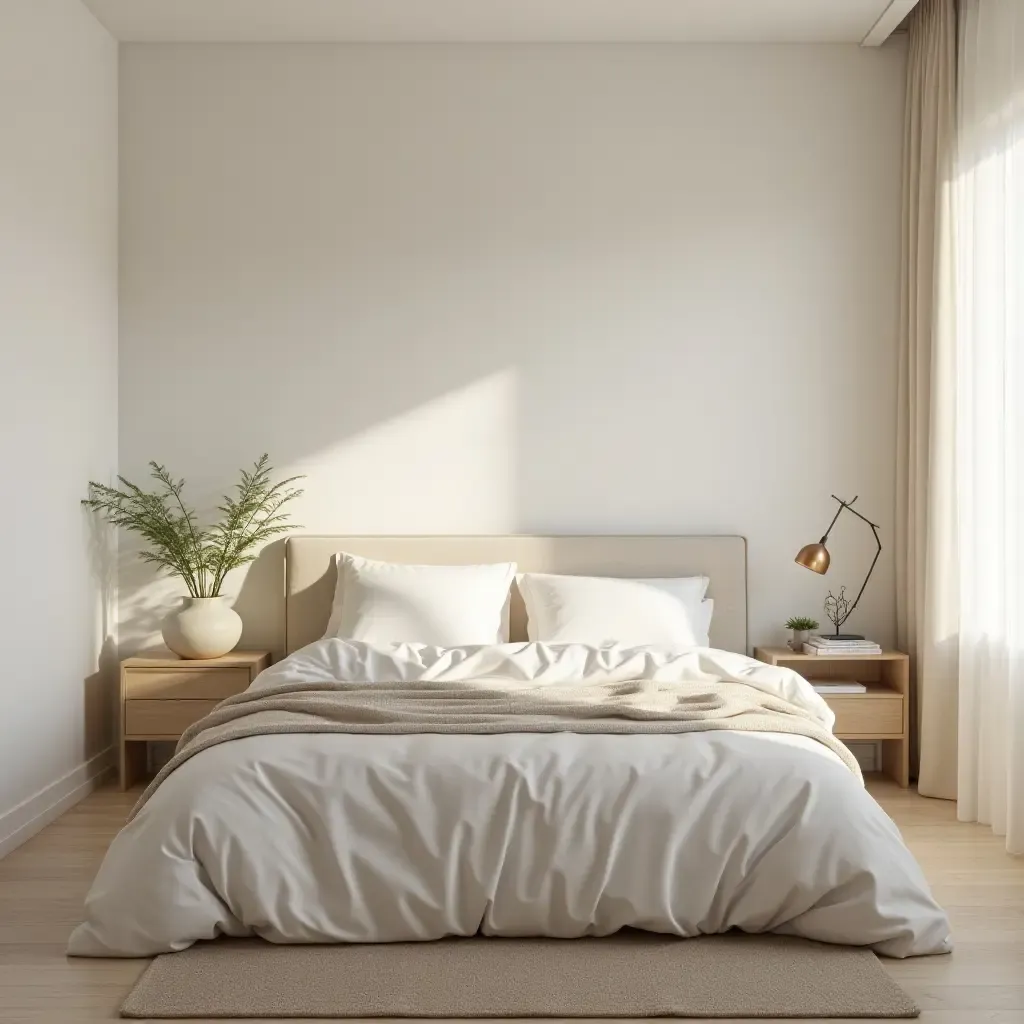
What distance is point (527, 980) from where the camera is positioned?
104 inches

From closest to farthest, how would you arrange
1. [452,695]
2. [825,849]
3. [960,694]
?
[825,849] < [452,695] < [960,694]

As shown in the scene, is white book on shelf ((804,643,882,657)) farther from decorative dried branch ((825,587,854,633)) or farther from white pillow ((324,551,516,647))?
white pillow ((324,551,516,647))

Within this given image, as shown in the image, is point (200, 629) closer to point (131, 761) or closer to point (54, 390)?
point (131, 761)

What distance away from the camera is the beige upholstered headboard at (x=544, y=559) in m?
4.77

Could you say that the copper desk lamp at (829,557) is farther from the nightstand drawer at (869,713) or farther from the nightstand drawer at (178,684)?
the nightstand drawer at (178,684)

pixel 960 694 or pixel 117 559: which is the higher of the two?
pixel 117 559

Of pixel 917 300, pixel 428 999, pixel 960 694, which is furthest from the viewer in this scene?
pixel 917 300

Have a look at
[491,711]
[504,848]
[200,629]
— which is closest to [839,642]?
[491,711]

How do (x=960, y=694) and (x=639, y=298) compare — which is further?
(x=639, y=298)

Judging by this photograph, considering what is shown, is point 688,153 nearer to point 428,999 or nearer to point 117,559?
point 117,559

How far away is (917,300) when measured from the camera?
462 cm

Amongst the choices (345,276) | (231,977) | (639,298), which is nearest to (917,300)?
(639,298)

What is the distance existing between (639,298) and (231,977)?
3.20 meters

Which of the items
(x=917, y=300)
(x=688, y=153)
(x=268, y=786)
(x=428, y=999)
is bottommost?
(x=428, y=999)
